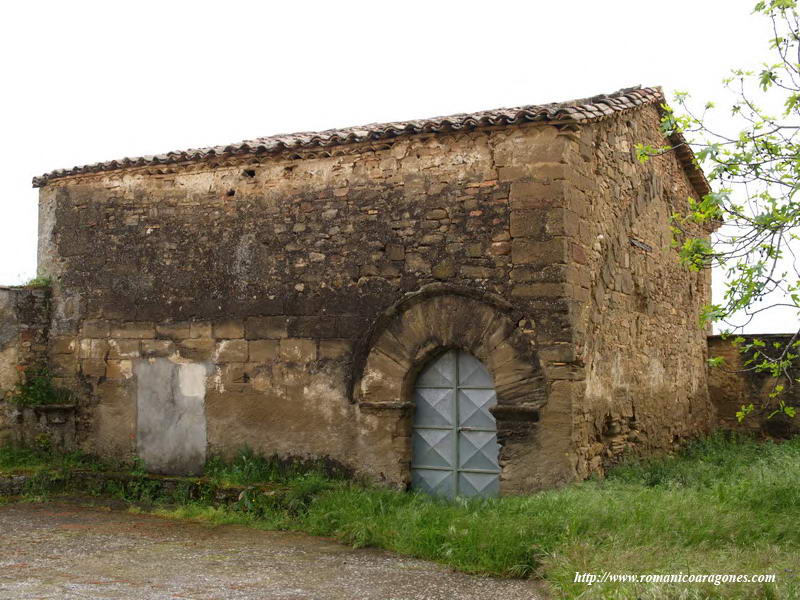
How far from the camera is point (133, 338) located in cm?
1078

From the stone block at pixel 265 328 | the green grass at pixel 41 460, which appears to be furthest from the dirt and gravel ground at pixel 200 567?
the stone block at pixel 265 328

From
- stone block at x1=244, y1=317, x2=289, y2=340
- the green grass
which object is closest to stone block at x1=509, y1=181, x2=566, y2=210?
stone block at x1=244, y1=317, x2=289, y2=340

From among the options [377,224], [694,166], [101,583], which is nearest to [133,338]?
[377,224]

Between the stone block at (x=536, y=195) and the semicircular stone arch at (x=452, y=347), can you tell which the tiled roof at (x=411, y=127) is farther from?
the semicircular stone arch at (x=452, y=347)

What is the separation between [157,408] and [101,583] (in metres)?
4.26

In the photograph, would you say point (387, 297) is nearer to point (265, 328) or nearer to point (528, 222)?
point (265, 328)

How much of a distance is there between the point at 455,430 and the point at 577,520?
249cm

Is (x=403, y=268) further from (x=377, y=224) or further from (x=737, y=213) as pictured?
(x=737, y=213)

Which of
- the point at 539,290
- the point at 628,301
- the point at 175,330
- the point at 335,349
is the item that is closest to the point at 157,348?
the point at 175,330

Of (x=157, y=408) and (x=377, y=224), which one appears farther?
(x=157, y=408)

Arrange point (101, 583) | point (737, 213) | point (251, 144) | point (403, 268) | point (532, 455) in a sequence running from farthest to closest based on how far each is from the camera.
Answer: point (251, 144)
point (403, 268)
point (532, 455)
point (737, 213)
point (101, 583)

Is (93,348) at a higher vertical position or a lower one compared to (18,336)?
lower

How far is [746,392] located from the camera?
44.1ft

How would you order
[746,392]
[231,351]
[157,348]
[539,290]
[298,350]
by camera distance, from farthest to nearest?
[746,392]
[157,348]
[231,351]
[298,350]
[539,290]
